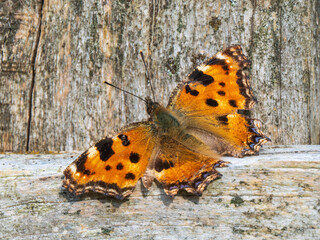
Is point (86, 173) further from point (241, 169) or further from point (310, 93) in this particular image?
point (310, 93)

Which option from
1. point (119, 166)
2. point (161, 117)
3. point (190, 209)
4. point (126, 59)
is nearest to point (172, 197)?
point (190, 209)

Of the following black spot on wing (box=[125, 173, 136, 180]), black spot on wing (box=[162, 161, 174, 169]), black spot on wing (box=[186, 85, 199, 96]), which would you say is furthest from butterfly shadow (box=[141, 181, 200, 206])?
black spot on wing (box=[186, 85, 199, 96])

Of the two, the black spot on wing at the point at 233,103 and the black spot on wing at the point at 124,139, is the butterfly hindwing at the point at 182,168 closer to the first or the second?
the black spot on wing at the point at 124,139

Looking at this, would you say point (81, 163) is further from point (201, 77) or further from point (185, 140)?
point (201, 77)

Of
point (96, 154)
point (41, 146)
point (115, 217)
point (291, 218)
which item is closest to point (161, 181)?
point (115, 217)

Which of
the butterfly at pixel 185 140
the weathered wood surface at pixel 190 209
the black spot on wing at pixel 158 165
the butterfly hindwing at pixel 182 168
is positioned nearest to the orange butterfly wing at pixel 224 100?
the butterfly at pixel 185 140

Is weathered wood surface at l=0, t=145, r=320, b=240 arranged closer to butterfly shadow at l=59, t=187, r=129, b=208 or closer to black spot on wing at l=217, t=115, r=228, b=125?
butterfly shadow at l=59, t=187, r=129, b=208
